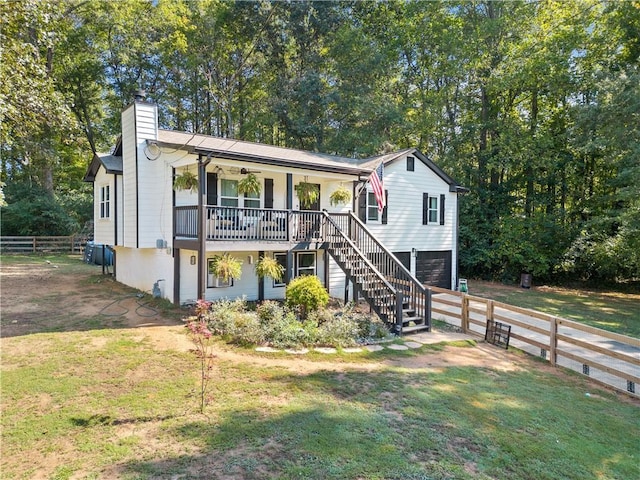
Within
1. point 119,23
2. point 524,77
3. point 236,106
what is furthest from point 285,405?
point 119,23

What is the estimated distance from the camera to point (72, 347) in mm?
7555

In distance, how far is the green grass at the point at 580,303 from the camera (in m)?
12.5

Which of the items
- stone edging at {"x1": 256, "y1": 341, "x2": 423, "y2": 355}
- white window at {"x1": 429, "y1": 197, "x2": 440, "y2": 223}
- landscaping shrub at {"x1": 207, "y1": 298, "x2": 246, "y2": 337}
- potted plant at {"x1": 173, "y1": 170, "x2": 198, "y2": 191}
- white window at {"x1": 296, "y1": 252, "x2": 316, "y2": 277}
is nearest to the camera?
stone edging at {"x1": 256, "y1": 341, "x2": 423, "y2": 355}

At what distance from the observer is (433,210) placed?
56.9 ft

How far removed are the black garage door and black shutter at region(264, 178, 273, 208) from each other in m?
7.47

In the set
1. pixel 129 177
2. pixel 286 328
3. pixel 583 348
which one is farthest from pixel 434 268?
pixel 129 177

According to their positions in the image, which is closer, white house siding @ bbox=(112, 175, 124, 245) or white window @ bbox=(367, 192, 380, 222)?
white house siding @ bbox=(112, 175, 124, 245)

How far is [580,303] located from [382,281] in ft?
36.8

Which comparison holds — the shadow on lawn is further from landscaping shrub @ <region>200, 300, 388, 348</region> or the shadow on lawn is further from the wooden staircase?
the wooden staircase

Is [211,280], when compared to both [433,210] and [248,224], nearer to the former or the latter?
[248,224]

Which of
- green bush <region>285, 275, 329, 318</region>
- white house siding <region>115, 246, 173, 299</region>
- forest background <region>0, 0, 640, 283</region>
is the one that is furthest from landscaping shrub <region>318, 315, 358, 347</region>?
forest background <region>0, 0, 640, 283</region>

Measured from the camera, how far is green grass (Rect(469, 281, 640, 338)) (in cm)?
1249

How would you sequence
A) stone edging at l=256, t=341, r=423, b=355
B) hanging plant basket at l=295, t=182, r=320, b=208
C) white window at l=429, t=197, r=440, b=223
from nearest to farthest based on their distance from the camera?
stone edging at l=256, t=341, r=423, b=355 < hanging plant basket at l=295, t=182, r=320, b=208 < white window at l=429, t=197, r=440, b=223

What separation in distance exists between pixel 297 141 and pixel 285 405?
24.3 metres
